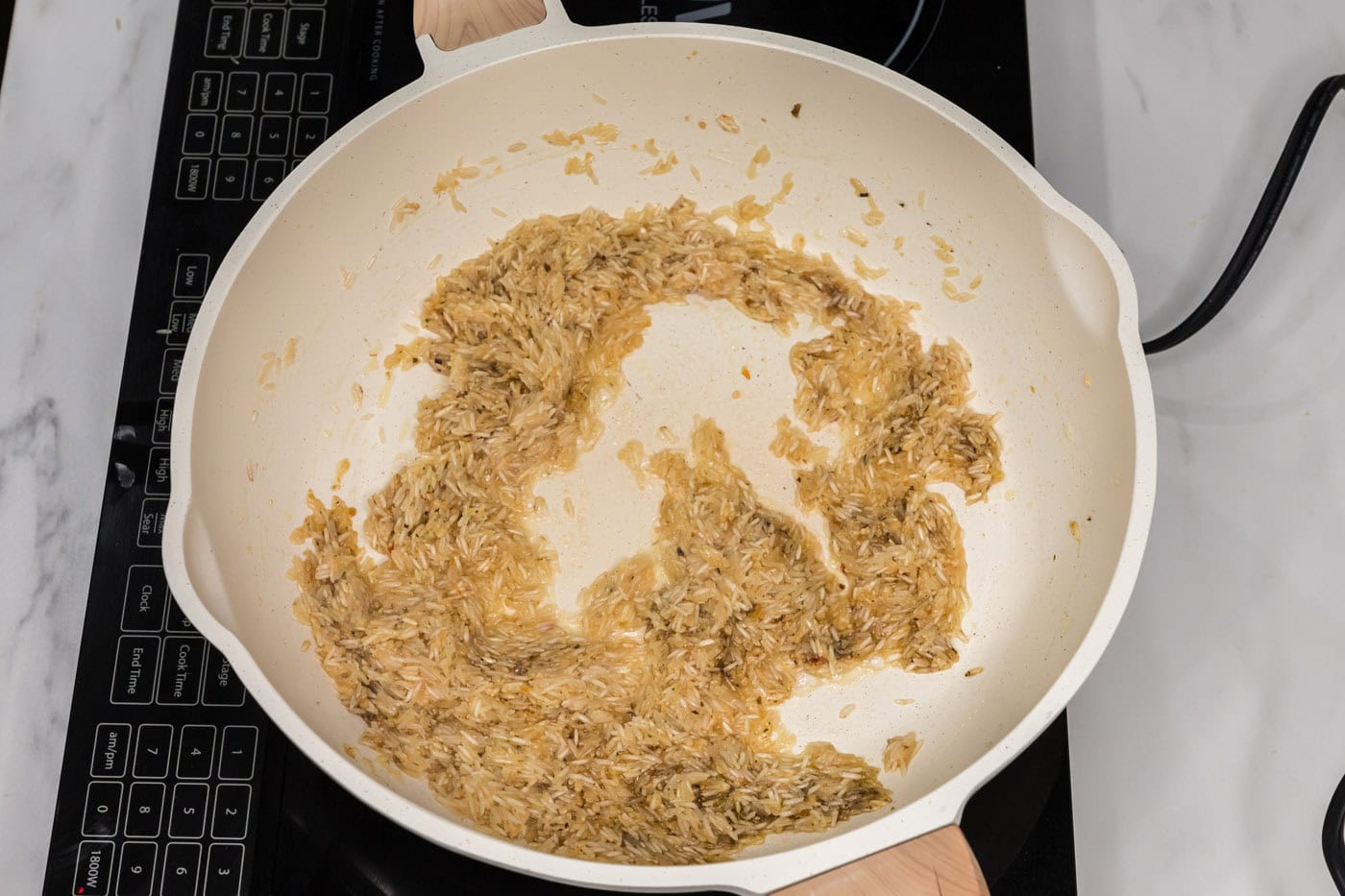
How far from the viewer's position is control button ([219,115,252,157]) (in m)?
1.56

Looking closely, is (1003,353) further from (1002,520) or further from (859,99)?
(859,99)

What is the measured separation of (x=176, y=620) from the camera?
138 cm

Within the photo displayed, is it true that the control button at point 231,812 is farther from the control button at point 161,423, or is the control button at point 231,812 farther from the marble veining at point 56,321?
the control button at point 161,423

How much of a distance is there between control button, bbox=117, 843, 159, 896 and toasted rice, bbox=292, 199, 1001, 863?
0.29 meters

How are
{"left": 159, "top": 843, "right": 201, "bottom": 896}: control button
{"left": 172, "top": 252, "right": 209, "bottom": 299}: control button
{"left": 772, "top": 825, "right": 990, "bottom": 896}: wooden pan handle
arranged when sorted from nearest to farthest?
{"left": 772, "top": 825, "right": 990, "bottom": 896}: wooden pan handle → {"left": 159, "top": 843, "right": 201, "bottom": 896}: control button → {"left": 172, "top": 252, "right": 209, "bottom": 299}: control button

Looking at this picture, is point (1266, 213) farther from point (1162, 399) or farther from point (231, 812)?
point (231, 812)

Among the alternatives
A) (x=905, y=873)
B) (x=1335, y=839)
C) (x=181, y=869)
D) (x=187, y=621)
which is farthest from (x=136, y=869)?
(x=1335, y=839)

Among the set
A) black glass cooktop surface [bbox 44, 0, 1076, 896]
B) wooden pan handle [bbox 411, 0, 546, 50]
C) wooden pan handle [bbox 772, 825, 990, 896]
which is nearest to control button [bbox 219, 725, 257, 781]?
black glass cooktop surface [bbox 44, 0, 1076, 896]

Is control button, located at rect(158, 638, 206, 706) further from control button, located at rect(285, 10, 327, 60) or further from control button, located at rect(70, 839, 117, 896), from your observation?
control button, located at rect(285, 10, 327, 60)

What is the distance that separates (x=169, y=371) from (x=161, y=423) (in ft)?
0.25

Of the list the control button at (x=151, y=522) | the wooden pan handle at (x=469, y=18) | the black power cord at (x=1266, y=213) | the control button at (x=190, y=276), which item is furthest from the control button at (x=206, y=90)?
the black power cord at (x=1266, y=213)

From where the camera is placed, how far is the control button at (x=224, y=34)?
1588 mm

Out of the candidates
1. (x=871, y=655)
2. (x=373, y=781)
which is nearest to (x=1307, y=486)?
(x=871, y=655)

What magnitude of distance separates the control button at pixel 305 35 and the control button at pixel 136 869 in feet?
3.75
